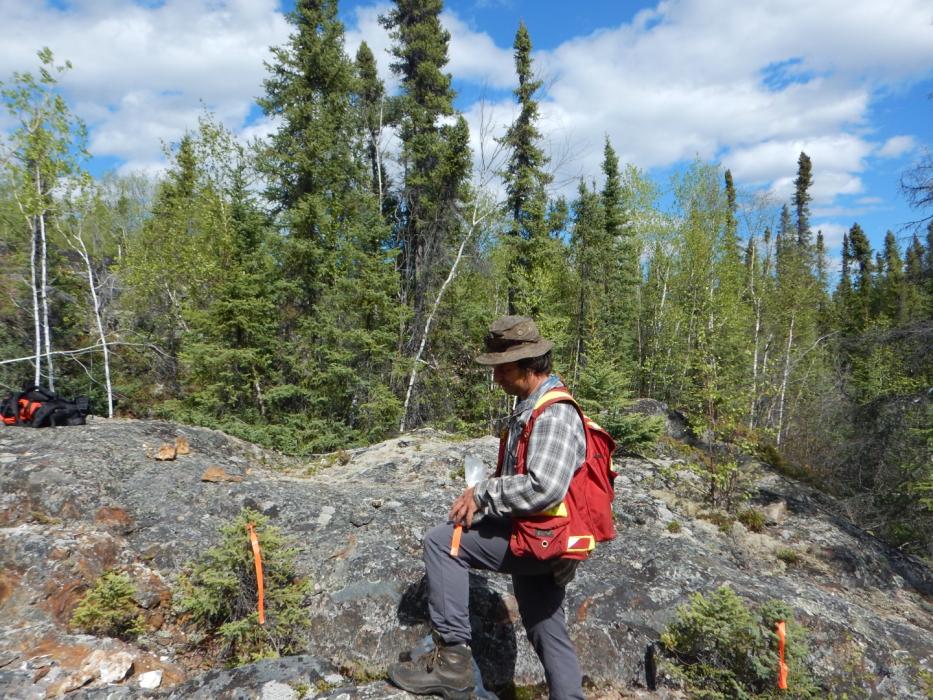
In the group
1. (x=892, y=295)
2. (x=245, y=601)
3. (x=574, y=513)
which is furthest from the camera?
(x=892, y=295)

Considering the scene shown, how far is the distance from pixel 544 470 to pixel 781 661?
6.31ft

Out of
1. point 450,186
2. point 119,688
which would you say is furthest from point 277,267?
point 119,688

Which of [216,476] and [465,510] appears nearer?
[465,510]

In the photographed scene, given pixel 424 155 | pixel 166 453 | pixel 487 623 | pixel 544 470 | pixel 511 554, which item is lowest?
pixel 487 623

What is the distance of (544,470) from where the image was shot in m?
2.28

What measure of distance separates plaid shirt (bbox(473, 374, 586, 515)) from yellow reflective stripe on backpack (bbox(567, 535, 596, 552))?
0.20 m

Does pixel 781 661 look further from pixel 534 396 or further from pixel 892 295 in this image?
pixel 892 295

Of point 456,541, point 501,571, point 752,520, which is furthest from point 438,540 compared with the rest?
point 752,520

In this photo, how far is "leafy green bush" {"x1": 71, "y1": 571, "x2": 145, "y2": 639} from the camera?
10.9 feet

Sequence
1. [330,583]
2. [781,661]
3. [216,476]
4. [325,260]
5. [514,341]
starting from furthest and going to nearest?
[325,260] < [216,476] < [330,583] < [781,661] < [514,341]

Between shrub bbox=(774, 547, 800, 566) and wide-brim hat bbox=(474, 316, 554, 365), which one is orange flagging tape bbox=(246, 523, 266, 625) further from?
shrub bbox=(774, 547, 800, 566)

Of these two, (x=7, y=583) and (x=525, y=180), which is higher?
(x=525, y=180)

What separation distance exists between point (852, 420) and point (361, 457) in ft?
31.0

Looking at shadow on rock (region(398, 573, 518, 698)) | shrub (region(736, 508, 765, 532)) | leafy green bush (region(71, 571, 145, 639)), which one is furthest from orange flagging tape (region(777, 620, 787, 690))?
shrub (region(736, 508, 765, 532))
